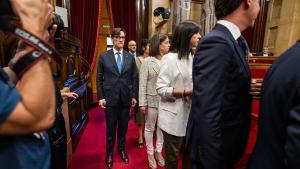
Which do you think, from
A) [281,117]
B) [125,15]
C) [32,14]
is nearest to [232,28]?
[281,117]

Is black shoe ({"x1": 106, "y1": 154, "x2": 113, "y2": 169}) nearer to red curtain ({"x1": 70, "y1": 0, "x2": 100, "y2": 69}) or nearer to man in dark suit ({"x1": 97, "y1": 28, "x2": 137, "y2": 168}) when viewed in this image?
man in dark suit ({"x1": 97, "y1": 28, "x2": 137, "y2": 168})

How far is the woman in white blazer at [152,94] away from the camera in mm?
2586

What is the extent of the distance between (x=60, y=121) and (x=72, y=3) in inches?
Result: 164

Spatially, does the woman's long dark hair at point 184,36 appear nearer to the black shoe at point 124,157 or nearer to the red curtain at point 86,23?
the black shoe at point 124,157

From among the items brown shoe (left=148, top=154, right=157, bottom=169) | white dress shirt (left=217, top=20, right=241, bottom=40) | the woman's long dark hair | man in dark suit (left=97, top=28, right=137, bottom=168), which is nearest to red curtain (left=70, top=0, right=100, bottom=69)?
man in dark suit (left=97, top=28, right=137, bottom=168)

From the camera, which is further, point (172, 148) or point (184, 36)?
point (172, 148)

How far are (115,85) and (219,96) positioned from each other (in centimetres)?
174

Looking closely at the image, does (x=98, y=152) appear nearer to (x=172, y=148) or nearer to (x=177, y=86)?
(x=172, y=148)

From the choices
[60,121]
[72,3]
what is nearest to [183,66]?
[60,121]

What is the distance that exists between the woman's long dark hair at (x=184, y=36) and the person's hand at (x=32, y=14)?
4.25 feet

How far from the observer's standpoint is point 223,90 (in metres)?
0.97

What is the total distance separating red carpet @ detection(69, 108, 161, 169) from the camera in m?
2.71

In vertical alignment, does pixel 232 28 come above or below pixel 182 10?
below

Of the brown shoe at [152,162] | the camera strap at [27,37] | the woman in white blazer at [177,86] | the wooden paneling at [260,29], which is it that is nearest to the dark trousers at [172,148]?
the woman in white blazer at [177,86]
